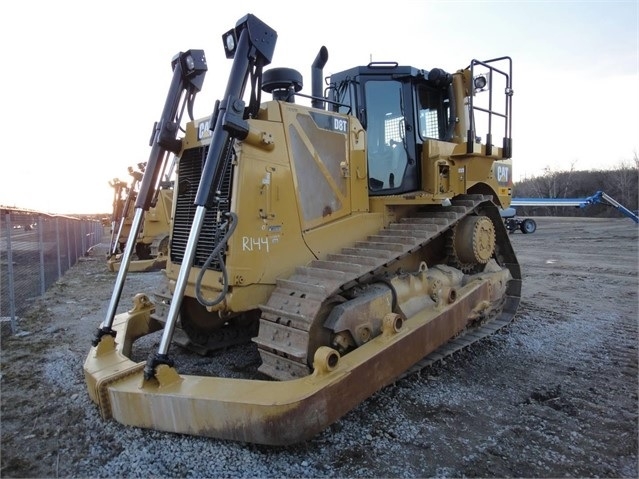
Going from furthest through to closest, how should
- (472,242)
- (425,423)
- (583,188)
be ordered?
(583,188) < (472,242) < (425,423)

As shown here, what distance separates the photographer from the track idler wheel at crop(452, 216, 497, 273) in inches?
198

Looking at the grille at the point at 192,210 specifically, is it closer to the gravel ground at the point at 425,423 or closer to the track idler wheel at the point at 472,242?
the gravel ground at the point at 425,423

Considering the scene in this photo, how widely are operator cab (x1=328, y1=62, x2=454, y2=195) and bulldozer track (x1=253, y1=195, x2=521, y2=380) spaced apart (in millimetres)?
Answer: 542

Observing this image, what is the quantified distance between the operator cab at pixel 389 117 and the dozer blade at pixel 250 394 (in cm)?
200

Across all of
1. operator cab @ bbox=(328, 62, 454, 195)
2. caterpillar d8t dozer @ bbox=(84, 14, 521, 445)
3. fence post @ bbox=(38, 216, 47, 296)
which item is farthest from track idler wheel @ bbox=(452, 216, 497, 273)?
fence post @ bbox=(38, 216, 47, 296)

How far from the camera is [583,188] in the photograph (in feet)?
144

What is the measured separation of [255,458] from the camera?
2.88 m

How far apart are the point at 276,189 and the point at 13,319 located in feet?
15.8

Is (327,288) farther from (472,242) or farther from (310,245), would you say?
(472,242)

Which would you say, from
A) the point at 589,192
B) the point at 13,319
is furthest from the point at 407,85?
the point at 589,192

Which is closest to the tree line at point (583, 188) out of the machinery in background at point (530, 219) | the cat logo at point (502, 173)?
the machinery in background at point (530, 219)

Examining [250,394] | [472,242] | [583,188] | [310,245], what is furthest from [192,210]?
[583,188]

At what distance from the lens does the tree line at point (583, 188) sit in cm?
3720

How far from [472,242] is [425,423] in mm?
2367
